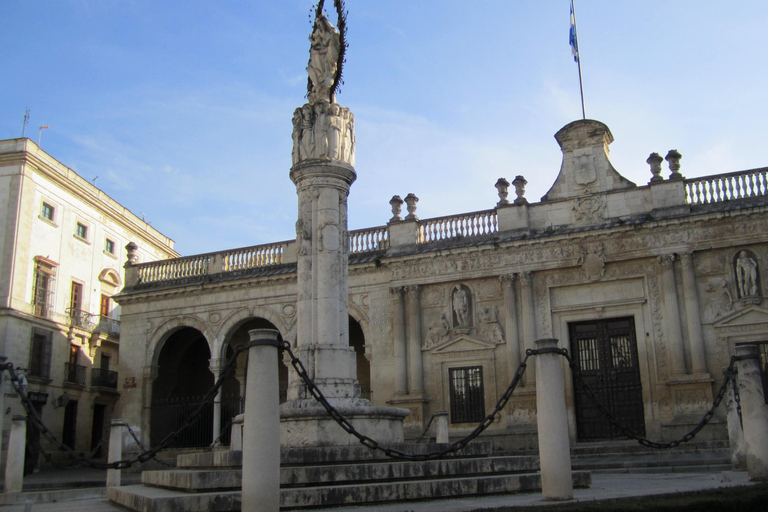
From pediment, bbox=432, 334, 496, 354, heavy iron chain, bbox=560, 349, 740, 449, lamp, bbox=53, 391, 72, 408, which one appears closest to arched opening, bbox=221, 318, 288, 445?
pediment, bbox=432, 334, 496, 354

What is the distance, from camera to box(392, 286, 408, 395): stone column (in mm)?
24516

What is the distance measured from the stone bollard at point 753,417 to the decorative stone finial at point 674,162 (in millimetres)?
13083

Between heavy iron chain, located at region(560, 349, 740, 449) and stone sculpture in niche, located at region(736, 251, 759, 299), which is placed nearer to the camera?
heavy iron chain, located at region(560, 349, 740, 449)

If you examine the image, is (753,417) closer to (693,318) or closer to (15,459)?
(693,318)

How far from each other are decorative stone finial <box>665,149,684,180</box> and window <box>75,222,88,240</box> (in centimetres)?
2647

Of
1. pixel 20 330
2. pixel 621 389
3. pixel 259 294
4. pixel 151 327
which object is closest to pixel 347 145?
pixel 621 389

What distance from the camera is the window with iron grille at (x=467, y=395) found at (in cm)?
2375

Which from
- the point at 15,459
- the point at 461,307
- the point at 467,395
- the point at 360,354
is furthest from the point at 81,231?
the point at 15,459

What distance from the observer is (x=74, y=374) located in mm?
33625

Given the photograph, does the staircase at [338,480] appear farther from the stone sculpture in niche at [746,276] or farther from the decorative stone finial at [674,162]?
the decorative stone finial at [674,162]

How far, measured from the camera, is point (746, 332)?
68.2 ft

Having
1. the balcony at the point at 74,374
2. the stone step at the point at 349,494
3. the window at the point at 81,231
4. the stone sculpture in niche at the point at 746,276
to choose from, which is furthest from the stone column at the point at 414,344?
the window at the point at 81,231

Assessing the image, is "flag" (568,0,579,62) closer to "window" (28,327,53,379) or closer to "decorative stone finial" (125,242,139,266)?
"decorative stone finial" (125,242,139,266)

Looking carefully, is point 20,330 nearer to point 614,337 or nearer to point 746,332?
point 614,337
